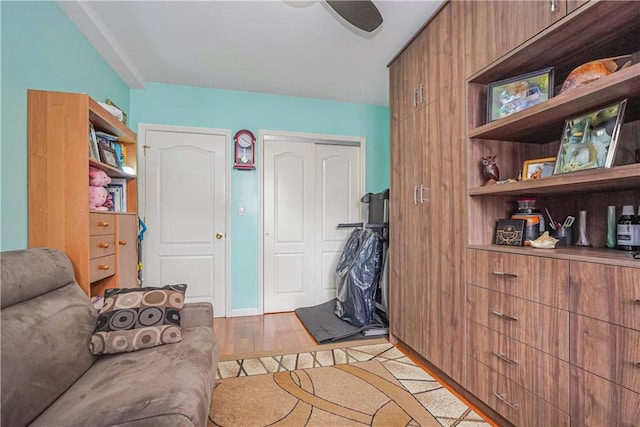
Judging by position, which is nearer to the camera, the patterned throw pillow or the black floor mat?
the patterned throw pillow

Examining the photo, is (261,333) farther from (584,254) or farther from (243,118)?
(584,254)

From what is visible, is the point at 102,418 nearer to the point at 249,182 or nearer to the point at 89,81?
the point at 89,81

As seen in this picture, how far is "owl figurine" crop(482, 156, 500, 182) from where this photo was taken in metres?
1.68

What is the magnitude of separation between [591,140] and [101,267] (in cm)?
279

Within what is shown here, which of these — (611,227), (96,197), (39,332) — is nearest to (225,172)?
(96,197)

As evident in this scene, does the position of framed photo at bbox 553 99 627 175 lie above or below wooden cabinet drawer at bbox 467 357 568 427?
above

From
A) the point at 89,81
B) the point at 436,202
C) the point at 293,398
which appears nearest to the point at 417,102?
the point at 436,202

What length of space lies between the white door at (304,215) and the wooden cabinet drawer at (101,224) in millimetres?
1545

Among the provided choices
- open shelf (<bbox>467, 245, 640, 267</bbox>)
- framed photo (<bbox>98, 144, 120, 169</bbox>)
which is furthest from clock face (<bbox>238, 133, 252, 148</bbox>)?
open shelf (<bbox>467, 245, 640, 267</bbox>)

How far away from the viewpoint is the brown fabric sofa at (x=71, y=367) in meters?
0.93

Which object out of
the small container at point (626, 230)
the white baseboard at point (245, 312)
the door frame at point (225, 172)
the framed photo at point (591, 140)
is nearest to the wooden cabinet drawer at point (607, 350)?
the small container at point (626, 230)

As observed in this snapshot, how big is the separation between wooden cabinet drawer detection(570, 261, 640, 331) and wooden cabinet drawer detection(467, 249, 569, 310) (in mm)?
45

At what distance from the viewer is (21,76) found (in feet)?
5.24

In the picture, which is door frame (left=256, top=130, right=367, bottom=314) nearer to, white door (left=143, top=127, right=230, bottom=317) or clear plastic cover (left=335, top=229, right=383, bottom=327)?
white door (left=143, top=127, right=230, bottom=317)
